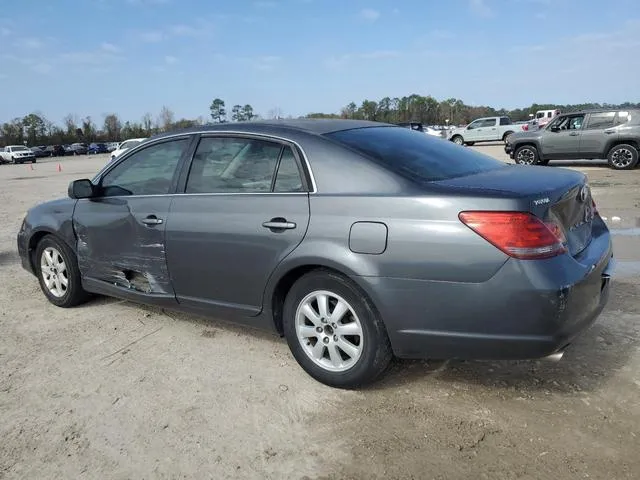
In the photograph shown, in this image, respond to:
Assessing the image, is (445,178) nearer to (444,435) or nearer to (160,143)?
(444,435)

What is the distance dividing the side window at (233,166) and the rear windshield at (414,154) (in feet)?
1.52

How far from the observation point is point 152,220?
4.02 m

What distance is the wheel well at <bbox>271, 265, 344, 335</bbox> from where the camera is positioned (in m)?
3.32

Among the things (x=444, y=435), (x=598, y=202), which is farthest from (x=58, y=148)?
(x=444, y=435)

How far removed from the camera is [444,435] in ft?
9.12

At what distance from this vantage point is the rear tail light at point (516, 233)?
2.67 metres

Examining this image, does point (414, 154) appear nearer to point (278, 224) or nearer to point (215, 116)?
point (278, 224)

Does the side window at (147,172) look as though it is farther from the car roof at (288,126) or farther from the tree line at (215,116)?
the tree line at (215,116)

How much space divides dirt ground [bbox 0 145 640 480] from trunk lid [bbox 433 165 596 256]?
34.6 inches

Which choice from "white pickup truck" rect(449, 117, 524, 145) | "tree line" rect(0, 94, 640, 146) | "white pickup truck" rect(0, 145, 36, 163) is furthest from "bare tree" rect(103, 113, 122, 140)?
"white pickup truck" rect(449, 117, 524, 145)

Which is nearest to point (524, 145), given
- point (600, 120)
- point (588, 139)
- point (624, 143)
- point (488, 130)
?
point (588, 139)

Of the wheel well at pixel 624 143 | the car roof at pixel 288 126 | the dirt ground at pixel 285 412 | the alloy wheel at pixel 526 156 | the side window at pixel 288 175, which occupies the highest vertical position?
the car roof at pixel 288 126

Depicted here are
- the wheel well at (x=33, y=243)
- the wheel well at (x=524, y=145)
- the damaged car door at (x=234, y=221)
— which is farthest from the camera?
the wheel well at (x=524, y=145)

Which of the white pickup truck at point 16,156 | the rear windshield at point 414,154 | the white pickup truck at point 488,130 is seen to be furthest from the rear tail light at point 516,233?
the white pickup truck at point 16,156
